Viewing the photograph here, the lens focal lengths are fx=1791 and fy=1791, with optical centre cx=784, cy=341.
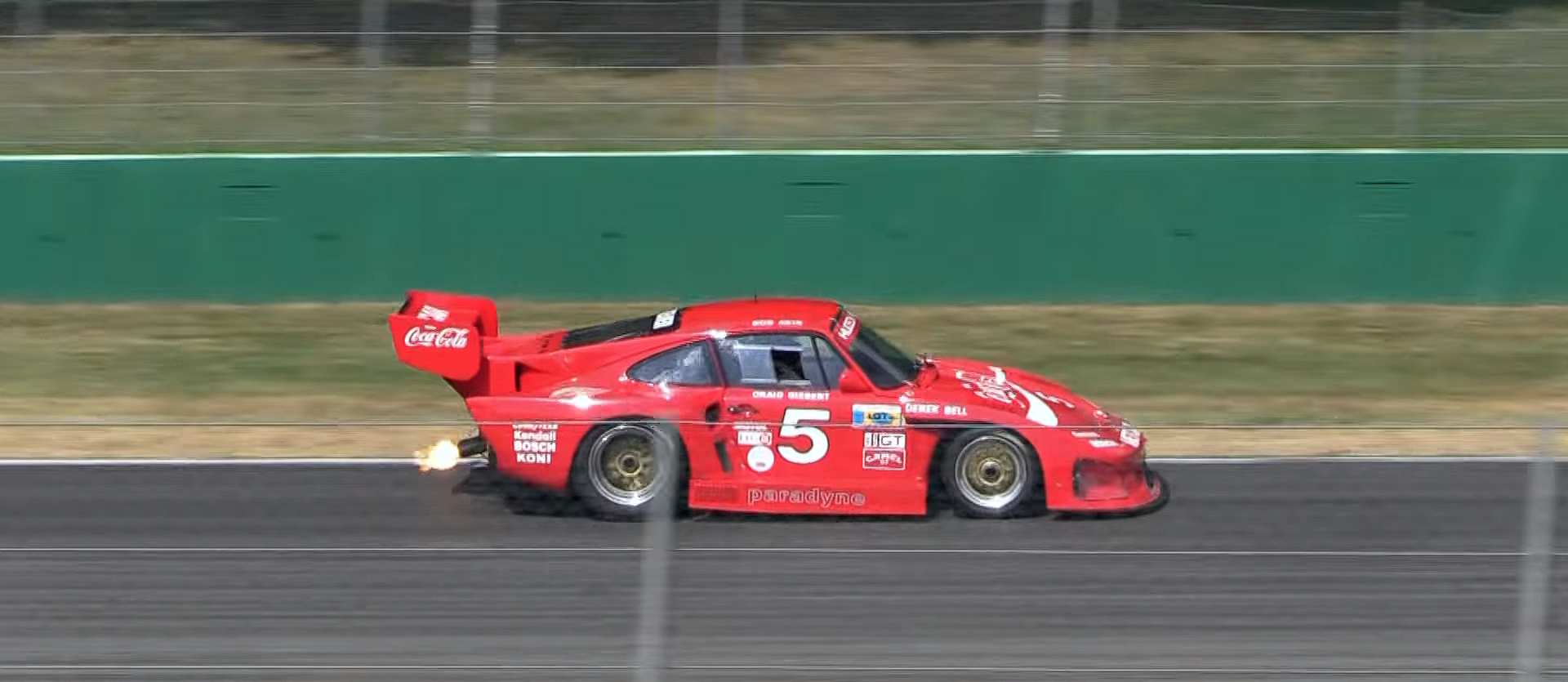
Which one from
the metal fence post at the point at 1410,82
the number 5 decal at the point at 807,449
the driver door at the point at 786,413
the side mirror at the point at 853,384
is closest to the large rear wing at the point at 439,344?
the driver door at the point at 786,413

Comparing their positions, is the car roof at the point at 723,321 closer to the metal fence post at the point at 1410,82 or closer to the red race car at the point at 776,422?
the red race car at the point at 776,422

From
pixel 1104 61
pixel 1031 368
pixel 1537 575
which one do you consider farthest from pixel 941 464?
pixel 1104 61

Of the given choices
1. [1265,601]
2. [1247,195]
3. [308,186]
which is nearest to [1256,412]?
[1247,195]

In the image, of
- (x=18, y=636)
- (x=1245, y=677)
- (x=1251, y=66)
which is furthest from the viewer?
(x=1251, y=66)

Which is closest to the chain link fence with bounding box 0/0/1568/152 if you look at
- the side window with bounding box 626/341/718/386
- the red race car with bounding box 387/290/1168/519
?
the red race car with bounding box 387/290/1168/519

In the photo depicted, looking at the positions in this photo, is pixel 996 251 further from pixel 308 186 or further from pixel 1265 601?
pixel 1265 601

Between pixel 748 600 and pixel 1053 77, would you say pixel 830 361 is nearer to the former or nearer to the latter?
pixel 748 600

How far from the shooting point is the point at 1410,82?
15.9m

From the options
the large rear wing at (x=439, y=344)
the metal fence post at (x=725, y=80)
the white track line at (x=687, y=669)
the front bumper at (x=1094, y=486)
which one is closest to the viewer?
the white track line at (x=687, y=669)

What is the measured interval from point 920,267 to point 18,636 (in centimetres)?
989

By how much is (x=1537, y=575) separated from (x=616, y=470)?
4873 millimetres

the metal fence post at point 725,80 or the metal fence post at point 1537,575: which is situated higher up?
the metal fence post at point 725,80

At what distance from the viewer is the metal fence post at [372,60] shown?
1569 cm

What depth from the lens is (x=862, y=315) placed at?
15.0m
